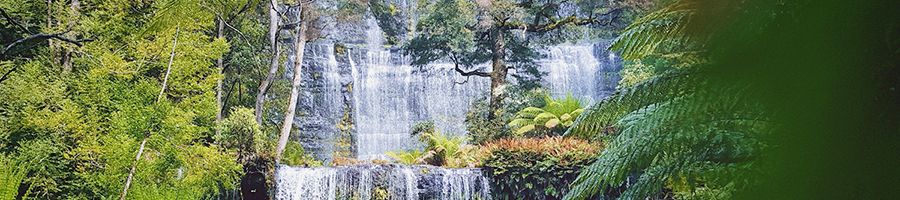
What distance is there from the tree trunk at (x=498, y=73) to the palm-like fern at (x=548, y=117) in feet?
1.39

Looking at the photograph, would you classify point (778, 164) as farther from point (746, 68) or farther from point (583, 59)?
point (583, 59)

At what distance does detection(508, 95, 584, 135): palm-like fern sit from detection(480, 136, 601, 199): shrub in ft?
3.76

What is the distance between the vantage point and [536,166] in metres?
7.05

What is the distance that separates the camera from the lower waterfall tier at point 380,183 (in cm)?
729

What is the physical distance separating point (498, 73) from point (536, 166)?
8.22 feet

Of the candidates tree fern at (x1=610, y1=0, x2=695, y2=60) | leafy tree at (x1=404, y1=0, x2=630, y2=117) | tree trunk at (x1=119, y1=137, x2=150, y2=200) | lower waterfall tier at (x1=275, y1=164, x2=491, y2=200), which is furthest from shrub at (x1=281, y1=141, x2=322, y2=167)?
tree fern at (x1=610, y1=0, x2=695, y2=60)

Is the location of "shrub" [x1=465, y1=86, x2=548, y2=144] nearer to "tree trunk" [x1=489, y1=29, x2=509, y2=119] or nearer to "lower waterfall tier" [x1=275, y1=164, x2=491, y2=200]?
"tree trunk" [x1=489, y1=29, x2=509, y2=119]

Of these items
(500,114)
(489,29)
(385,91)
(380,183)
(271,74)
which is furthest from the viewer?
(385,91)

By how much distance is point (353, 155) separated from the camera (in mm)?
13219

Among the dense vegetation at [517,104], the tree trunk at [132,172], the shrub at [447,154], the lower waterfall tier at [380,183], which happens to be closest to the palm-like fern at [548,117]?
the dense vegetation at [517,104]

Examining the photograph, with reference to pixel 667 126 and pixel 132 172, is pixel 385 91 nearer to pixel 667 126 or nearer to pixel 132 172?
pixel 132 172

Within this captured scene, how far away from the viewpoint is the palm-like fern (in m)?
8.48

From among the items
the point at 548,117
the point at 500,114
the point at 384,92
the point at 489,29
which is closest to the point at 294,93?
the point at 500,114

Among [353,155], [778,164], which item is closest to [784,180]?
[778,164]
